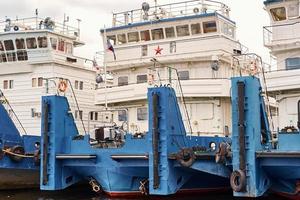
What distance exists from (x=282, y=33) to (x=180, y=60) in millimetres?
4998

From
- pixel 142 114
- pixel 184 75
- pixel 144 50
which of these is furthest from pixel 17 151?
pixel 184 75

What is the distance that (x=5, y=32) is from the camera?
2556 cm

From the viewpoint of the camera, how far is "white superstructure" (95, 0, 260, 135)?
21.3 m

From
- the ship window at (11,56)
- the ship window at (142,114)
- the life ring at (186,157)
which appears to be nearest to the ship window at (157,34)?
the ship window at (142,114)

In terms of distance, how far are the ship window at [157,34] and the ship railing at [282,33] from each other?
5729 millimetres

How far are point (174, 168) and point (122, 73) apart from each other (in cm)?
1008

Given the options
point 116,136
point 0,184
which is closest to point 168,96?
point 116,136

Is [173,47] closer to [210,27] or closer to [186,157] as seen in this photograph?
[210,27]

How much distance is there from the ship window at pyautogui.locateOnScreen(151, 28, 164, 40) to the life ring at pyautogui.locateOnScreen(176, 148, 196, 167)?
10054 millimetres

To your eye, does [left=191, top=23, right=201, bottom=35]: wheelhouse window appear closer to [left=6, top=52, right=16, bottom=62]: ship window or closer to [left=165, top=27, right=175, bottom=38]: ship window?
[left=165, top=27, right=175, bottom=38]: ship window

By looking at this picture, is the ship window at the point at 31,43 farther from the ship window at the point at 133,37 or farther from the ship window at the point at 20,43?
the ship window at the point at 133,37

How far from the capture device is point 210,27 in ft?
75.9

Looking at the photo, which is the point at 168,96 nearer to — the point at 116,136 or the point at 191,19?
the point at 116,136

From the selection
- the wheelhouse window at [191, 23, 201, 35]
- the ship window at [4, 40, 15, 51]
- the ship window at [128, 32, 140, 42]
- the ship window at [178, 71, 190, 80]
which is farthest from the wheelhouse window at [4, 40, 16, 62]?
the wheelhouse window at [191, 23, 201, 35]
